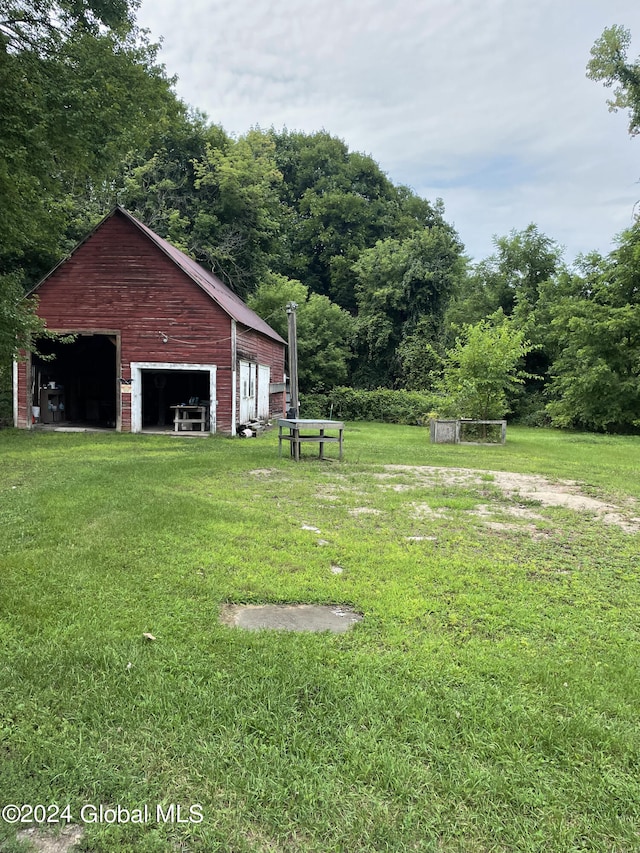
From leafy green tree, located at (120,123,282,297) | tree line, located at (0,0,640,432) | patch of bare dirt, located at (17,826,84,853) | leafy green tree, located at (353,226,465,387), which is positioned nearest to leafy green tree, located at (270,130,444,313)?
tree line, located at (0,0,640,432)

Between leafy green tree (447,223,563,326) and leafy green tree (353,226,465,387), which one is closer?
leafy green tree (447,223,563,326)

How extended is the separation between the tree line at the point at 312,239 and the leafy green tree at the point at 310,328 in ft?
0.40

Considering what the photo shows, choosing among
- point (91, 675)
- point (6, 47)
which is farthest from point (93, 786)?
point (6, 47)

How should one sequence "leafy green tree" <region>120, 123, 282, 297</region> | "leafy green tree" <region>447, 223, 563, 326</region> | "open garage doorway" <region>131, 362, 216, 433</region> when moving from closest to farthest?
"open garage doorway" <region>131, 362, 216, 433</region> → "leafy green tree" <region>447, 223, 563, 326</region> → "leafy green tree" <region>120, 123, 282, 297</region>

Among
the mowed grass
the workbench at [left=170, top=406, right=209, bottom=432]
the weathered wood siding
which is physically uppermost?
the weathered wood siding

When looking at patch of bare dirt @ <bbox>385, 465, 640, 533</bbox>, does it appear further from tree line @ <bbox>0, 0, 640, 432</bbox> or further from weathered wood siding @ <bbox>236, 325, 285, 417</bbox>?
weathered wood siding @ <bbox>236, 325, 285, 417</bbox>

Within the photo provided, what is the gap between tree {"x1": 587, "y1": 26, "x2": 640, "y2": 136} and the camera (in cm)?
2383

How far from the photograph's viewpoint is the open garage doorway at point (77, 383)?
18594mm

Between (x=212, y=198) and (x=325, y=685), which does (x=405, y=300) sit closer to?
(x=212, y=198)

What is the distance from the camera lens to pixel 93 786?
1.96 metres

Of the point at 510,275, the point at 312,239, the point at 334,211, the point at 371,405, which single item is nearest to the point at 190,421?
the point at 371,405

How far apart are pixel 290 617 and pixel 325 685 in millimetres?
883

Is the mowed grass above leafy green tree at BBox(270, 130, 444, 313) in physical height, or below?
below

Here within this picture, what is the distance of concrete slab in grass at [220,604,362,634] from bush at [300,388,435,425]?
21759 mm
